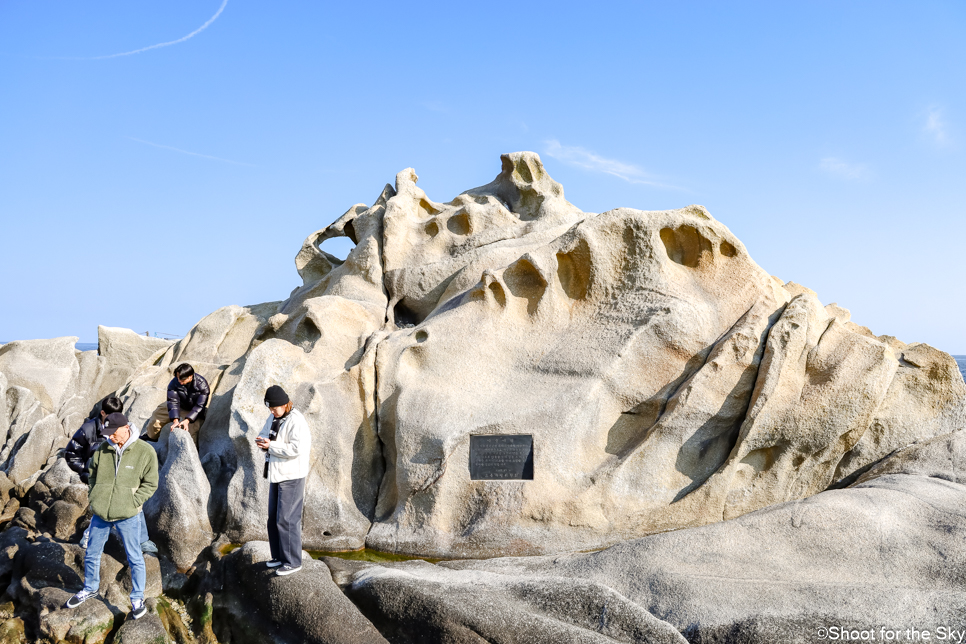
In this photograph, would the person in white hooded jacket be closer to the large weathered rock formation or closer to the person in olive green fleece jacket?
the person in olive green fleece jacket

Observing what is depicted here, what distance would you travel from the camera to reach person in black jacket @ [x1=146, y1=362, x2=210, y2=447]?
285 inches

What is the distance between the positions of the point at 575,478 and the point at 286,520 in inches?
95.0

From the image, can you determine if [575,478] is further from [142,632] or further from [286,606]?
[142,632]

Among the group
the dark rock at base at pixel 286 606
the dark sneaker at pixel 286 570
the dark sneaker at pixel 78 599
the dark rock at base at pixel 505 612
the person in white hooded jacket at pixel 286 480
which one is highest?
the person in white hooded jacket at pixel 286 480

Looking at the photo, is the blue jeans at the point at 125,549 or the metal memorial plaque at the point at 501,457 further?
the metal memorial plaque at the point at 501,457

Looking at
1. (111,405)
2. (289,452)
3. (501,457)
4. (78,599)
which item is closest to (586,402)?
(501,457)

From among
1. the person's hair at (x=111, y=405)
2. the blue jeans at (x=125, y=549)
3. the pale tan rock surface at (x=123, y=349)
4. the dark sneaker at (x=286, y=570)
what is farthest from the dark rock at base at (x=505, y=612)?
the pale tan rock surface at (x=123, y=349)

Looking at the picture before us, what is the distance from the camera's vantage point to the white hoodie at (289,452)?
5.02 meters

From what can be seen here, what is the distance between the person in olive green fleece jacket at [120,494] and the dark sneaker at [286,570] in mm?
957

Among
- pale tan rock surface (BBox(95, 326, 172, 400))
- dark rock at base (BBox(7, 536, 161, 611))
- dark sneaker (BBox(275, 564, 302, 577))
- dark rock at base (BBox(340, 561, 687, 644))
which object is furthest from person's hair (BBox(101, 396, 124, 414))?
pale tan rock surface (BBox(95, 326, 172, 400))

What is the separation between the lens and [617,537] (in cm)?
617

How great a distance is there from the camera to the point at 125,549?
16.8 feet

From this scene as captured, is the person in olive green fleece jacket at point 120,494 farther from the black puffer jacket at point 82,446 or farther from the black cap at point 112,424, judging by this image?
the black puffer jacket at point 82,446

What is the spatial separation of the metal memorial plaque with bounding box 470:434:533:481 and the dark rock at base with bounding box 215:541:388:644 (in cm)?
158
